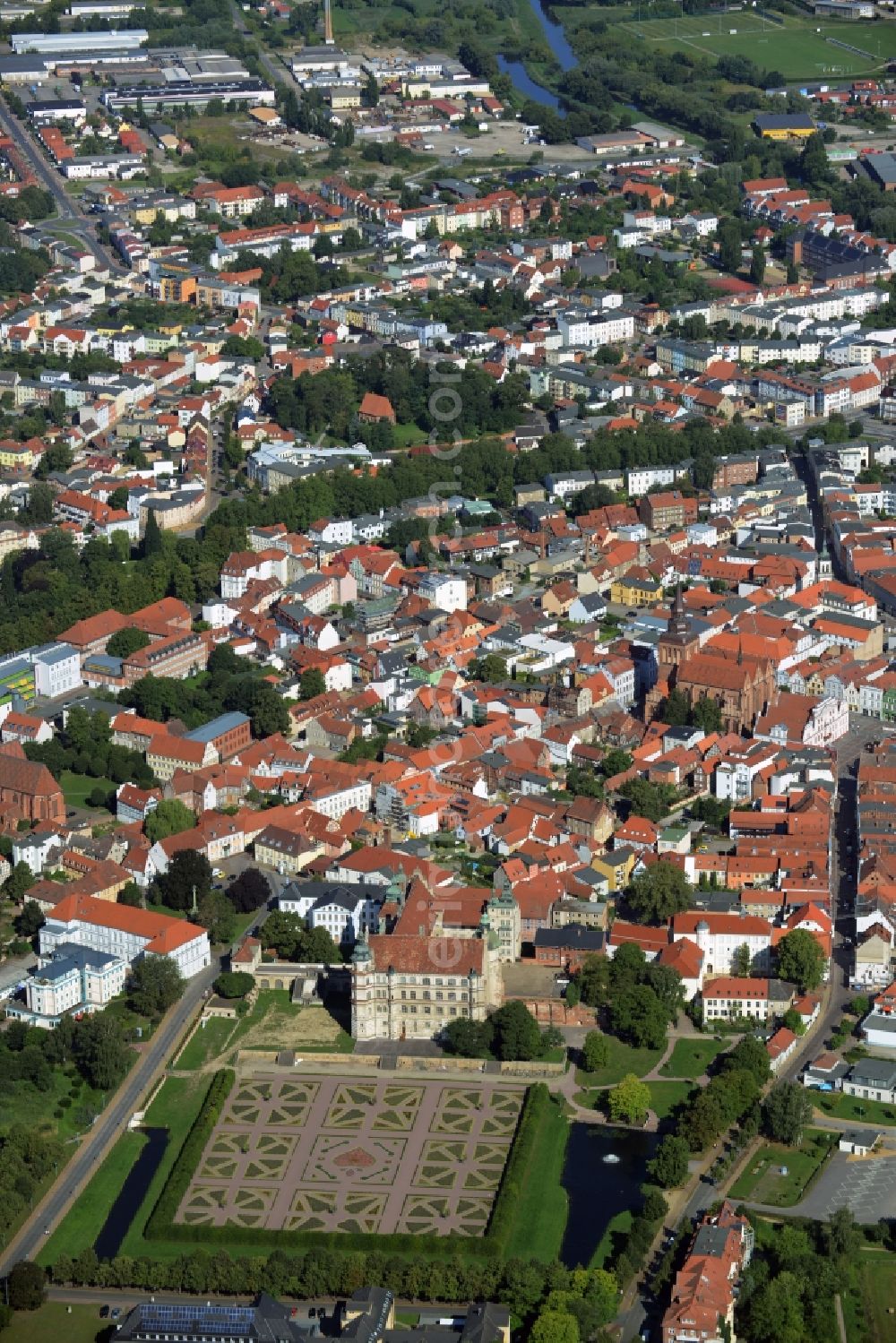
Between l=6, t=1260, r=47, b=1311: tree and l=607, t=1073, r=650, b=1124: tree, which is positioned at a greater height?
l=6, t=1260, r=47, b=1311: tree

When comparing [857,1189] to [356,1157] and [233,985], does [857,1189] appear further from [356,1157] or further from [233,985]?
[233,985]

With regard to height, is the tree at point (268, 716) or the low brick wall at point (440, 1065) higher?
the low brick wall at point (440, 1065)

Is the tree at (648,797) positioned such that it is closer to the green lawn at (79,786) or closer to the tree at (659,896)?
the tree at (659,896)

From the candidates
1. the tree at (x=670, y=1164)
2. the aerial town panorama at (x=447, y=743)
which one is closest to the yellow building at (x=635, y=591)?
the aerial town panorama at (x=447, y=743)

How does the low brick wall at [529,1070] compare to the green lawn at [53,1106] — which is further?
the low brick wall at [529,1070]

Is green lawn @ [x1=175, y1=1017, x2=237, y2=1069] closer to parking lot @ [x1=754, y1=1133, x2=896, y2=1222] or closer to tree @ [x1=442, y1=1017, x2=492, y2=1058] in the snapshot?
tree @ [x1=442, y1=1017, x2=492, y2=1058]

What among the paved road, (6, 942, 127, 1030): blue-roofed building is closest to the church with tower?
(6, 942, 127, 1030): blue-roofed building
